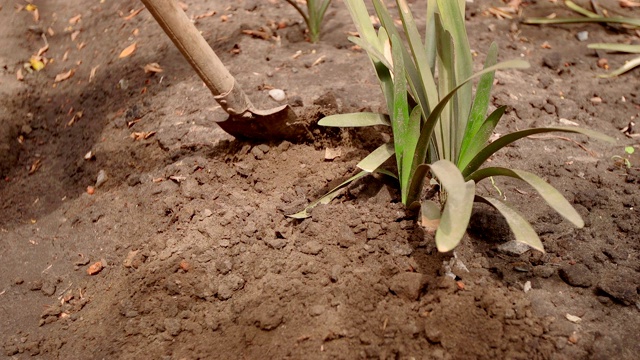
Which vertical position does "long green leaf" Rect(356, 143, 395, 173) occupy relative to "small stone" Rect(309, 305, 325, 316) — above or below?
above

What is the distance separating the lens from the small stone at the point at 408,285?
4.63 feet

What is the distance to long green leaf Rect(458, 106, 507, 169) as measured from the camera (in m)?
1.51

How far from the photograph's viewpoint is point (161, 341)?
1.46 m

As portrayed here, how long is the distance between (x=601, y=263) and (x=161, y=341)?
1.27 metres

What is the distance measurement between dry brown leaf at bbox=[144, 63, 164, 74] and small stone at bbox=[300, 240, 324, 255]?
1384 millimetres

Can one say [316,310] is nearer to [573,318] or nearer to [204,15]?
[573,318]

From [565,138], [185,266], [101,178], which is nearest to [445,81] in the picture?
[565,138]

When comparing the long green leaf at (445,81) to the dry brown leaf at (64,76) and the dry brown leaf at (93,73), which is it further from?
the dry brown leaf at (64,76)

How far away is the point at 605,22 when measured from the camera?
9.27ft

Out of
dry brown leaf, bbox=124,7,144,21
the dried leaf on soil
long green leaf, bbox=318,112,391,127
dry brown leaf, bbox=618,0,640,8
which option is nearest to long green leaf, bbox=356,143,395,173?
long green leaf, bbox=318,112,391,127

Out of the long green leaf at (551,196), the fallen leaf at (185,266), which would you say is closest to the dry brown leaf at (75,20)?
the fallen leaf at (185,266)

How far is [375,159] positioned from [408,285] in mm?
390

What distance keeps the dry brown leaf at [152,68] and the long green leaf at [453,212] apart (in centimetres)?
175

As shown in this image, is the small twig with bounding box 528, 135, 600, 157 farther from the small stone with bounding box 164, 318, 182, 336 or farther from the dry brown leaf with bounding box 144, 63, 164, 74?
the dry brown leaf with bounding box 144, 63, 164, 74
